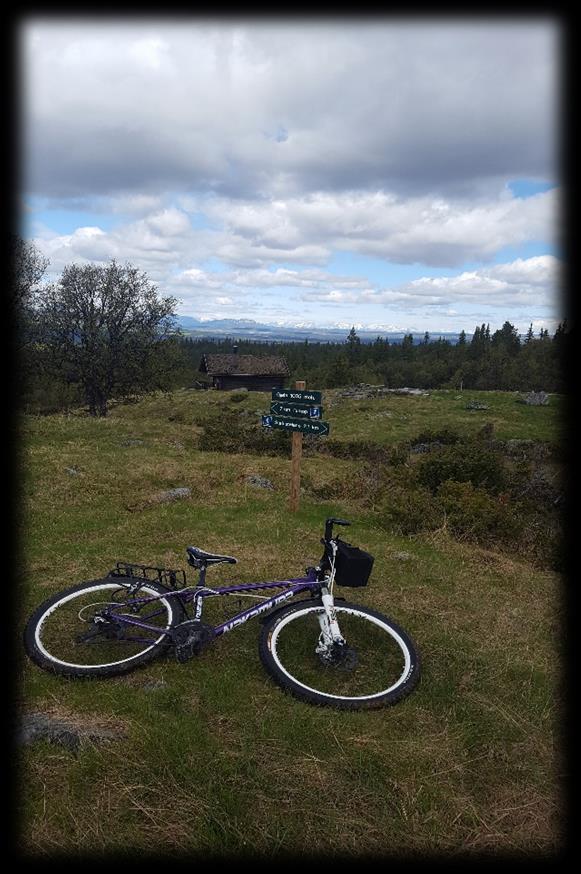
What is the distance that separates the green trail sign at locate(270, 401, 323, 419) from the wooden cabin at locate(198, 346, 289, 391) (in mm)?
52975

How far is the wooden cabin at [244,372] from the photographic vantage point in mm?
63562

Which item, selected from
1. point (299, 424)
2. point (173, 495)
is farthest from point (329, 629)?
point (173, 495)

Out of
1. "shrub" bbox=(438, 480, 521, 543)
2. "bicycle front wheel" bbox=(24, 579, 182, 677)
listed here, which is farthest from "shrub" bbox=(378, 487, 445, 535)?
"bicycle front wheel" bbox=(24, 579, 182, 677)

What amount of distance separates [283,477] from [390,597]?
26.1 feet

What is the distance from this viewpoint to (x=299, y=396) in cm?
1040

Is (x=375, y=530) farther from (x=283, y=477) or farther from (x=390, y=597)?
(x=283, y=477)

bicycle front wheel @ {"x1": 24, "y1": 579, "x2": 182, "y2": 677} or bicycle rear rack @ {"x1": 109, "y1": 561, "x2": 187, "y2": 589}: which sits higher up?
bicycle rear rack @ {"x1": 109, "y1": 561, "x2": 187, "y2": 589}

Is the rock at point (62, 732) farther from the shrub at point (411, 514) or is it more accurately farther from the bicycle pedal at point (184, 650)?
the shrub at point (411, 514)

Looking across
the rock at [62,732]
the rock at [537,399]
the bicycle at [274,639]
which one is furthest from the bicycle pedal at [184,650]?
the rock at [537,399]

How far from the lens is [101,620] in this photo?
15.8 feet

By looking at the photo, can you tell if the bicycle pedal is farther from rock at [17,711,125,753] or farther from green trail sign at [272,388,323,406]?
green trail sign at [272,388,323,406]

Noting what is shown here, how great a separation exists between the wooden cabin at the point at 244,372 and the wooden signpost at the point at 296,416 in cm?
5296

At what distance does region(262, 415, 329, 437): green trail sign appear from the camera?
32.9ft

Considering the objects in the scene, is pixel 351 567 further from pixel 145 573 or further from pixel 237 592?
pixel 145 573
